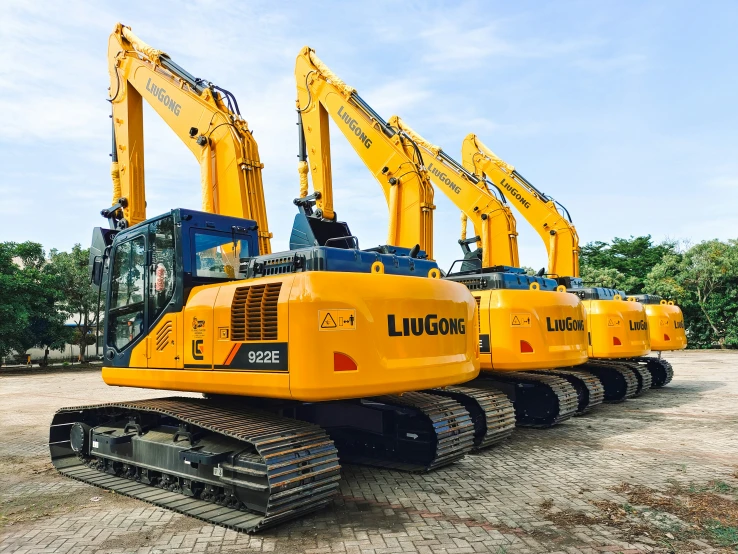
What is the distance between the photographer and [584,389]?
11461mm

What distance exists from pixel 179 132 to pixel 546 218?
11.1m

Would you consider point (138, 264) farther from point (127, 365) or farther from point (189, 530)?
point (189, 530)

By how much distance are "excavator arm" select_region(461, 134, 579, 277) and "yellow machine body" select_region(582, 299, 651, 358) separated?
3766mm

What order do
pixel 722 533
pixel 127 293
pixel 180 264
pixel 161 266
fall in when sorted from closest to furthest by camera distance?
pixel 722 533 → pixel 180 264 → pixel 161 266 → pixel 127 293

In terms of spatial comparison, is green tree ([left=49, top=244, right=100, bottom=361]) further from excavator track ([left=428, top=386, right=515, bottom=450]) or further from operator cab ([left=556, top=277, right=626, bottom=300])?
excavator track ([left=428, top=386, right=515, bottom=450])

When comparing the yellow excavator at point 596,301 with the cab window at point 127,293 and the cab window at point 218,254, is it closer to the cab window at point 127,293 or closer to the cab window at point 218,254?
the cab window at point 218,254

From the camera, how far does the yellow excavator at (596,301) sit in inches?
496

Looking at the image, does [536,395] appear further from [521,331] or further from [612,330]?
[612,330]

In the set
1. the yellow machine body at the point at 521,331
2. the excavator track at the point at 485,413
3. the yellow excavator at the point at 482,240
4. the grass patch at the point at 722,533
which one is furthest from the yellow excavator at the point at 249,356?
the grass patch at the point at 722,533

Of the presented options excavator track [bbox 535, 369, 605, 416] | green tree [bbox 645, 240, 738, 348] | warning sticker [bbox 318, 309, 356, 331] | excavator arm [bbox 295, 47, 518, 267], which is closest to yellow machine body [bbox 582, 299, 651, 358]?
excavator track [bbox 535, 369, 605, 416]

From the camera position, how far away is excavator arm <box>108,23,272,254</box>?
780 centimetres

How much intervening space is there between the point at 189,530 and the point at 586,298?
10.6m

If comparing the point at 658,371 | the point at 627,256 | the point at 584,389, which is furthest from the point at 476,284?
the point at 627,256

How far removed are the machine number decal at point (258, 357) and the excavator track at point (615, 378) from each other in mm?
9860
